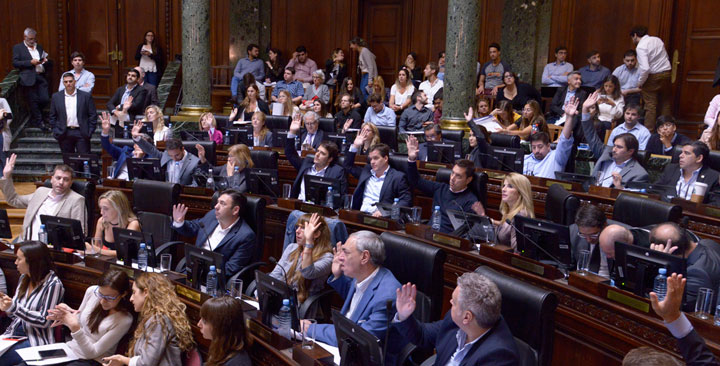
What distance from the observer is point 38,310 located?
12.8ft

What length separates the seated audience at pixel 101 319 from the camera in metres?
3.50

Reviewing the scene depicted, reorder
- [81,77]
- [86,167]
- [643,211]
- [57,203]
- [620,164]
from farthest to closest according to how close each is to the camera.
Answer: [81,77], [86,167], [620,164], [57,203], [643,211]

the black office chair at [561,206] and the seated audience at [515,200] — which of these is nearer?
the seated audience at [515,200]

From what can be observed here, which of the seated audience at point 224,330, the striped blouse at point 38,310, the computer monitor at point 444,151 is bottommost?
the striped blouse at point 38,310

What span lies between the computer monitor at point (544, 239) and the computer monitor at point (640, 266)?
390 millimetres

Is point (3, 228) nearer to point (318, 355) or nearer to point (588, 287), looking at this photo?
point (318, 355)

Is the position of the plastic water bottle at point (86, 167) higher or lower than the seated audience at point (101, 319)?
higher

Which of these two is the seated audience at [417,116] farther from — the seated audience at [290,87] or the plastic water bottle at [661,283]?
the plastic water bottle at [661,283]

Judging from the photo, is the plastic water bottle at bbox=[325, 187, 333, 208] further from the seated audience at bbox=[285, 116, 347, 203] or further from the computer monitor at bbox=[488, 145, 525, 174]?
the computer monitor at bbox=[488, 145, 525, 174]

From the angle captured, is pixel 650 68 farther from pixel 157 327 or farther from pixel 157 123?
pixel 157 327

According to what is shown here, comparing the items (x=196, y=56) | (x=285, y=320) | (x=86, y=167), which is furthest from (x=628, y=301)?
(x=196, y=56)

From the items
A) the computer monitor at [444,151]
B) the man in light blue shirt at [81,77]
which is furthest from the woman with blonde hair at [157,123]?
the computer monitor at [444,151]

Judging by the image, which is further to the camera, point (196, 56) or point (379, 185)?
point (196, 56)

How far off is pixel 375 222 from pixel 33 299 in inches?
82.3
